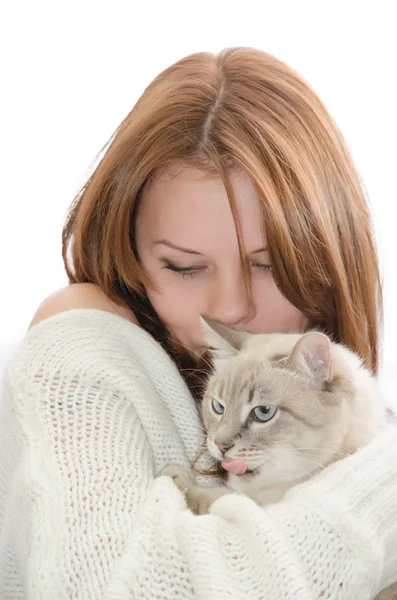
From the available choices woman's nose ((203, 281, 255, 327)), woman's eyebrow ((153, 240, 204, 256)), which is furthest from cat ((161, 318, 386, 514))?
woman's eyebrow ((153, 240, 204, 256))

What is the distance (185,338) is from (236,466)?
44cm

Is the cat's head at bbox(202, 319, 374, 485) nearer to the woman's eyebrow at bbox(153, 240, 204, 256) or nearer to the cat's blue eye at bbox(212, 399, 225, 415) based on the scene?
the cat's blue eye at bbox(212, 399, 225, 415)

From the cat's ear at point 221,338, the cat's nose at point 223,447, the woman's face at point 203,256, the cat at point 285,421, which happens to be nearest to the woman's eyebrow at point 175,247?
the woman's face at point 203,256

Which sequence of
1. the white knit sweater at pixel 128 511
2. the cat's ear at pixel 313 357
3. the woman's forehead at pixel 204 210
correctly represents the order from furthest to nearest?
1. the woman's forehead at pixel 204 210
2. the cat's ear at pixel 313 357
3. the white knit sweater at pixel 128 511

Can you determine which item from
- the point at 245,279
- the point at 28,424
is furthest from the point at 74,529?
the point at 245,279

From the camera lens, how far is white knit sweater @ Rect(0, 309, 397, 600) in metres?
1.03

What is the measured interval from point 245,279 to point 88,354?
0.38 m

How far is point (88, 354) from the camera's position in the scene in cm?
133

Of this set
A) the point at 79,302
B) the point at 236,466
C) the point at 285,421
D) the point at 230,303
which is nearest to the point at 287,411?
the point at 285,421

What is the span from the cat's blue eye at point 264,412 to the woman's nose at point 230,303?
256 millimetres

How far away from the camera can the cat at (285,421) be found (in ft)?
4.41

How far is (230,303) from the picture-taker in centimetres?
154

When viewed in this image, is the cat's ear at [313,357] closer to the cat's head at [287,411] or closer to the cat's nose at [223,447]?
the cat's head at [287,411]

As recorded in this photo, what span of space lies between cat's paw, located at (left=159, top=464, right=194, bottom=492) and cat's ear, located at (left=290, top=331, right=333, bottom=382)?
31cm
